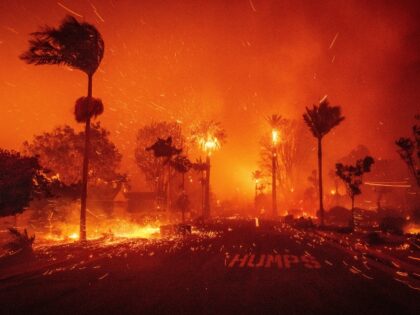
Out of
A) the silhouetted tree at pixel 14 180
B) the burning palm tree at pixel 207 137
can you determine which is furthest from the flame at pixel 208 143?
the silhouetted tree at pixel 14 180

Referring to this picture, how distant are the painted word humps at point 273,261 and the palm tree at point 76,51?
38.0 ft

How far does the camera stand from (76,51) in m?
24.5

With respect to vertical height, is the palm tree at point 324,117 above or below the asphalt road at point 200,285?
above

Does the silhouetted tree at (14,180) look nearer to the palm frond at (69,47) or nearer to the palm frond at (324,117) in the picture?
the palm frond at (69,47)

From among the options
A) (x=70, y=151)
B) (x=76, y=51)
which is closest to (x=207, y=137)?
(x=70, y=151)

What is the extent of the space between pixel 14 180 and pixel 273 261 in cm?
1151

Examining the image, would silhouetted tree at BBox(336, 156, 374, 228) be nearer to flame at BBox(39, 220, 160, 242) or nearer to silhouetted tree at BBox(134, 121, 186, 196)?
flame at BBox(39, 220, 160, 242)

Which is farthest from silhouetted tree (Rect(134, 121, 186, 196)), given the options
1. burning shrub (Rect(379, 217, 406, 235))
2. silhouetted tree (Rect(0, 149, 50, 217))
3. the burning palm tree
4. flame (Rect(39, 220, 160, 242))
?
silhouetted tree (Rect(0, 149, 50, 217))

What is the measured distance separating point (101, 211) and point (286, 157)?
54.2 m

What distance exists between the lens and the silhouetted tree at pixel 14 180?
16.9m

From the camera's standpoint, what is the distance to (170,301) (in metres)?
8.75

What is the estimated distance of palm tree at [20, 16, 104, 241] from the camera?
77.8 ft

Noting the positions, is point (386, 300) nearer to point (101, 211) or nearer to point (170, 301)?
point (170, 301)

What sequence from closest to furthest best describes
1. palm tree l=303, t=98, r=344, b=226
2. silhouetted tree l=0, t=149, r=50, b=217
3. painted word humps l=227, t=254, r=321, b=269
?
painted word humps l=227, t=254, r=321, b=269 < silhouetted tree l=0, t=149, r=50, b=217 < palm tree l=303, t=98, r=344, b=226
